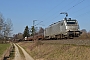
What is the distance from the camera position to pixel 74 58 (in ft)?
57.5

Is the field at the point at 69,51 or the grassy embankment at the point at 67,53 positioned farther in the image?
the field at the point at 69,51

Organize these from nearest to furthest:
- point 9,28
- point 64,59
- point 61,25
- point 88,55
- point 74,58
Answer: point 88,55 → point 74,58 → point 64,59 → point 61,25 → point 9,28

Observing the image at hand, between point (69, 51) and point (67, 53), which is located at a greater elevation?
point (69, 51)

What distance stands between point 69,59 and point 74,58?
80 centimetres

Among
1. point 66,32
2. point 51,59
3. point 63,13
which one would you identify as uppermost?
point 63,13

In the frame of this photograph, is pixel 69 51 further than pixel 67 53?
Yes

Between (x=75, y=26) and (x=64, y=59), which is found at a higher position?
(x=75, y=26)

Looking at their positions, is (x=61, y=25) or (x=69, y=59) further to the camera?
(x=61, y=25)

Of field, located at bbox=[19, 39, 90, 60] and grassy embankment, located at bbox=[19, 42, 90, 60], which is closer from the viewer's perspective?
grassy embankment, located at bbox=[19, 42, 90, 60]

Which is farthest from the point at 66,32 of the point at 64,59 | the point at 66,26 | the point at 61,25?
the point at 64,59

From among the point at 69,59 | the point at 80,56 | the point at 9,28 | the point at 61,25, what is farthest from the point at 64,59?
the point at 9,28

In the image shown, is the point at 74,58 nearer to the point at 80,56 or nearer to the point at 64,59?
the point at 80,56

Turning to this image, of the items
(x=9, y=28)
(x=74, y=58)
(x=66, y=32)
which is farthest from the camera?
(x=9, y=28)

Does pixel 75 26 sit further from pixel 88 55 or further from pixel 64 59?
pixel 88 55
